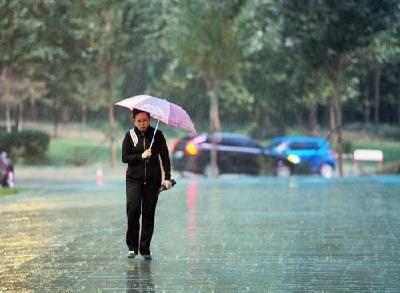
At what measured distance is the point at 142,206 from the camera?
1178cm

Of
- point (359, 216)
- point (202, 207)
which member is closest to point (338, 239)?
point (359, 216)

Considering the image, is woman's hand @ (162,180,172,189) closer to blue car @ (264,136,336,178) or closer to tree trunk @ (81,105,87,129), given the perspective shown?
blue car @ (264,136,336,178)

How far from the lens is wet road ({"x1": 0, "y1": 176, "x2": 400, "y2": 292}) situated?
10047 millimetres

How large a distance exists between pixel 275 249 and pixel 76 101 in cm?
3378

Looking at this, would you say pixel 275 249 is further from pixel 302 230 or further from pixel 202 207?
pixel 202 207

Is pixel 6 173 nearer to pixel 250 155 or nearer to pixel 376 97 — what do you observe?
pixel 250 155

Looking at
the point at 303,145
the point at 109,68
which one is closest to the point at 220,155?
the point at 303,145

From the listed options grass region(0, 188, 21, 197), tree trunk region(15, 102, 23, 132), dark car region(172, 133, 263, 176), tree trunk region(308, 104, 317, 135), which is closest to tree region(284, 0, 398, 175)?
dark car region(172, 133, 263, 176)

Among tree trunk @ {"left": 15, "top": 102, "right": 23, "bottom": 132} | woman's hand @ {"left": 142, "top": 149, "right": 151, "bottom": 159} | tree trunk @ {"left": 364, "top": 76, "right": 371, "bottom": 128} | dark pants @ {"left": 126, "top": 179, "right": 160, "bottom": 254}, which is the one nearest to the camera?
woman's hand @ {"left": 142, "top": 149, "right": 151, "bottom": 159}

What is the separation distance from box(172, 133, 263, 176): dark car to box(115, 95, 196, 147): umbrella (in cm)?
2450

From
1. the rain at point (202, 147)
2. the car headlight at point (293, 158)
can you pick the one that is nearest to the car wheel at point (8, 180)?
the rain at point (202, 147)

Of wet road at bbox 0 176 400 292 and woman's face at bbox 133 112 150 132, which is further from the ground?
woman's face at bbox 133 112 150 132

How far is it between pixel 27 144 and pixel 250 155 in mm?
10033

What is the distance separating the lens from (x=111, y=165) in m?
40.6
